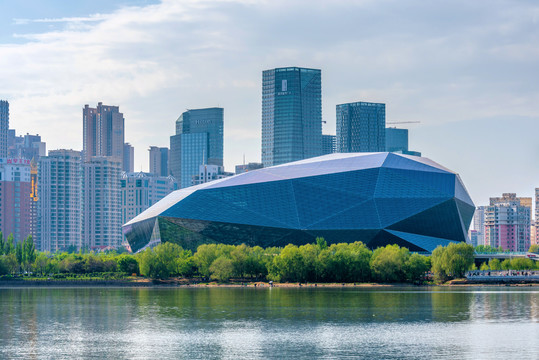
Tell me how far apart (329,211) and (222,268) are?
1621 inches

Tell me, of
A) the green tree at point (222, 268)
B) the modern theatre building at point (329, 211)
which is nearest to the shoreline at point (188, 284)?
the green tree at point (222, 268)

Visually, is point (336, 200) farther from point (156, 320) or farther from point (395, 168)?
point (156, 320)

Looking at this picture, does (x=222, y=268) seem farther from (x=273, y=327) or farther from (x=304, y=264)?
(x=273, y=327)

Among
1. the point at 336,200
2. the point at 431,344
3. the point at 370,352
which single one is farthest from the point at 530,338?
the point at 336,200

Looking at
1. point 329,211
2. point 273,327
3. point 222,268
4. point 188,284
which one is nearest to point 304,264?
point 222,268

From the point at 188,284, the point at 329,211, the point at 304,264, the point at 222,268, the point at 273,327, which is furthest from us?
the point at 329,211

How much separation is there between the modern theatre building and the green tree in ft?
110

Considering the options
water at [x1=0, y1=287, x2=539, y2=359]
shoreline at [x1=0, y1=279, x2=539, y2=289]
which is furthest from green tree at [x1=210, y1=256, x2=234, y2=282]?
water at [x1=0, y1=287, x2=539, y2=359]

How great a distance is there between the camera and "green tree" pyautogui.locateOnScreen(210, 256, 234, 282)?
15762cm

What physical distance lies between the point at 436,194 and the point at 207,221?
49464 mm

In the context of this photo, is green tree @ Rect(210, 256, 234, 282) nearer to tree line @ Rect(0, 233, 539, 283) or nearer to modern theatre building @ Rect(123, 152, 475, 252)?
tree line @ Rect(0, 233, 539, 283)

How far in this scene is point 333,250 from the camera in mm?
163375

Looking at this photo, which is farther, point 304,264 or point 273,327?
point 304,264

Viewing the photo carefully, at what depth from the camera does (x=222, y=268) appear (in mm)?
157500
